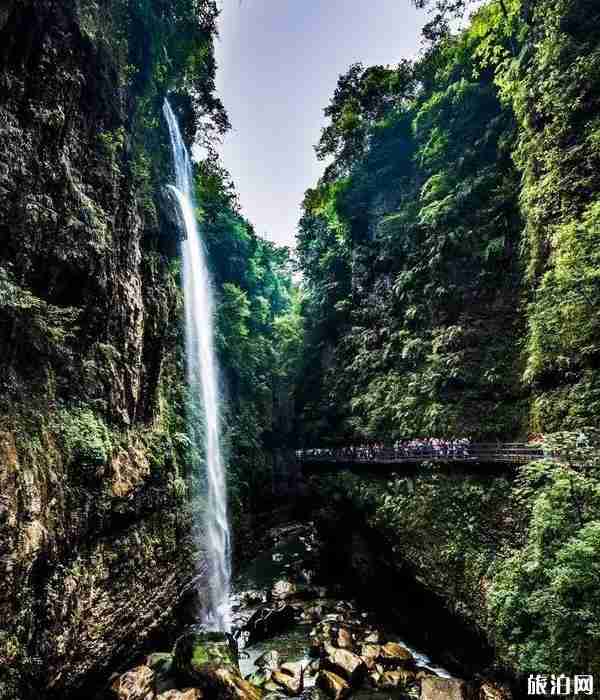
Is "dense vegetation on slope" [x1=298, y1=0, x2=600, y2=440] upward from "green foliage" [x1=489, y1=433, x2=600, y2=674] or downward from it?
upward

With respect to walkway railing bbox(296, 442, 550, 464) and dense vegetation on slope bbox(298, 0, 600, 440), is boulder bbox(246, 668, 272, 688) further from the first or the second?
dense vegetation on slope bbox(298, 0, 600, 440)

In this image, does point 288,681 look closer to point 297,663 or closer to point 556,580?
point 297,663

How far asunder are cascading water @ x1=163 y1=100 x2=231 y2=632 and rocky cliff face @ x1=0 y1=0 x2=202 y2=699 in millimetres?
2265

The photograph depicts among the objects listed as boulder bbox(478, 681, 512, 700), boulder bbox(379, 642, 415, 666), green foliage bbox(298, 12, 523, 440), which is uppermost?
green foliage bbox(298, 12, 523, 440)

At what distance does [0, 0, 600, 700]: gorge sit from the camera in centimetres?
770

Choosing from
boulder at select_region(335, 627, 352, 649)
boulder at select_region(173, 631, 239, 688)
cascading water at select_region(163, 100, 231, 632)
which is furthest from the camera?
cascading water at select_region(163, 100, 231, 632)

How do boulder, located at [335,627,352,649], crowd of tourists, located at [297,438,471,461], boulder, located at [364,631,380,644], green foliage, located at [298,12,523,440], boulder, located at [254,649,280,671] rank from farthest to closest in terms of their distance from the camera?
green foliage, located at [298,12,523,440] → crowd of tourists, located at [297,438,471,461] → boulder, located at [364,631,380,644] → boulder, located at [335,627,352,649] → boulder, located at [254,649,280,671]

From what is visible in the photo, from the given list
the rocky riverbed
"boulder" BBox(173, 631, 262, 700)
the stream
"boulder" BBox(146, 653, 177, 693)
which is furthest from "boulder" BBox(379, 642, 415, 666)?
"boulder" BBox(146, 653, 177, 693)

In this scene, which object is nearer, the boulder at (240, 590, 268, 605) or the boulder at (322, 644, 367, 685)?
the boulder at (322, 644, 367, 685)

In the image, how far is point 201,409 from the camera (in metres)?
17.8

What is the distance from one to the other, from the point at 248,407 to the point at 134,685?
638 inches

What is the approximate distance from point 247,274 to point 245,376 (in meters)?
9.04

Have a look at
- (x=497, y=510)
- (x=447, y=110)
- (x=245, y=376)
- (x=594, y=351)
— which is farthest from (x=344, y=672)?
(x=447, y=110)

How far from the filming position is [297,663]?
10.0m
